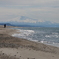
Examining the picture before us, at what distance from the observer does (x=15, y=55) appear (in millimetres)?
12172

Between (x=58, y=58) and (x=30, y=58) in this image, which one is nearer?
(x=30, y=58)

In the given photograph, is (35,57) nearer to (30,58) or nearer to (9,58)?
(30,58)

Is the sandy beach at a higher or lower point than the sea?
higher

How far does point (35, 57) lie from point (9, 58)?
1.98 m

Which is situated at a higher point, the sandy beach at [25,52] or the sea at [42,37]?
the sandy beach at [25,52]

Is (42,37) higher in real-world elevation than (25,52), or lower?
lower

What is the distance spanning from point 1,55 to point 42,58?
3.01 metres

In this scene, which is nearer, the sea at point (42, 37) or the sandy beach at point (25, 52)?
the sandy beach at point (25, 52)

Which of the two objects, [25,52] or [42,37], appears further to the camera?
[42,37]

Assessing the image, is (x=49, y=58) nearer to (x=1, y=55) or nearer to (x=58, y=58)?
(x=58, y=58)

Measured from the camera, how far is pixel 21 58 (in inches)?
455

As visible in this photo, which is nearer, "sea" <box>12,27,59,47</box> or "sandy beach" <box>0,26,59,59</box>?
"sandy beach" <box>0,26,59,59</box>

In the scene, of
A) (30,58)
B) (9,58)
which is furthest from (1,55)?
(30,58)

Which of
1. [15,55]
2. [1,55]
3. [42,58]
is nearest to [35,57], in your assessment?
[42,58]
